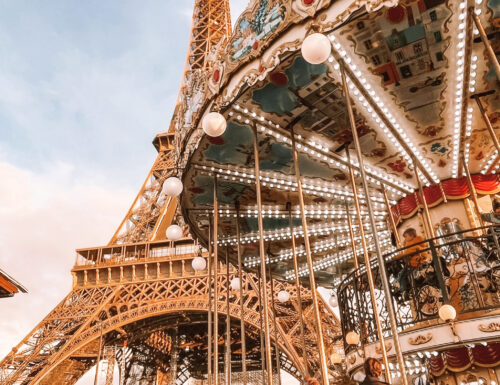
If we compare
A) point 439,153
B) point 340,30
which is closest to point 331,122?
point 340,30

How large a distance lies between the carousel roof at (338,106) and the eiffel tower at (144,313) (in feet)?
22.3

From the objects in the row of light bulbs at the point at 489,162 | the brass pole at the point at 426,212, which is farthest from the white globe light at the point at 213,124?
the row of light bulbs at the point at 489,162

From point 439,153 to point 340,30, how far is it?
3.75 metres

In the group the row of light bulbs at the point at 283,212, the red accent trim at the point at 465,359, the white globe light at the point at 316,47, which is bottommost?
the red accent trim at the point at 465,359

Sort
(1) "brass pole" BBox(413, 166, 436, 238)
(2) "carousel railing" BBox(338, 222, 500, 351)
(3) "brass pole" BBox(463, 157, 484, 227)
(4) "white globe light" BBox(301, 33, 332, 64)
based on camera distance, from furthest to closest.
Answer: (1) "brass pole" BBox(413, 166, 436, 238) → (3) "brass pole" BBox(463, 157, 484, 227) → (2) "carousel railing" BBox(338, 222, 500, 351) → (4) "white globe light" BBox(301, 33, 332, 64)

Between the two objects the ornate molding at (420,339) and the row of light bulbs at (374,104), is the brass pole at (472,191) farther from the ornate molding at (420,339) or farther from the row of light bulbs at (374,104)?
the ornate molding at (420,339)

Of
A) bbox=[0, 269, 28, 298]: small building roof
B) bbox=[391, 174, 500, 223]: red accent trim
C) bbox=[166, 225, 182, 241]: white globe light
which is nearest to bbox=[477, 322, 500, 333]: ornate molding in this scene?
bbox=[391, 174, 500, 223]: red accent trim

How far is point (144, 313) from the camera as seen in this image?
19.7 metres

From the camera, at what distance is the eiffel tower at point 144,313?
18.1 meters

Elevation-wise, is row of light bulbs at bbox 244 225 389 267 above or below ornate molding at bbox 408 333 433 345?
above

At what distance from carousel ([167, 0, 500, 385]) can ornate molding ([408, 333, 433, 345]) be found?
1cm

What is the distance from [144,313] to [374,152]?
51.5 ft

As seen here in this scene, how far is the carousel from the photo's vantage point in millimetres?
4469

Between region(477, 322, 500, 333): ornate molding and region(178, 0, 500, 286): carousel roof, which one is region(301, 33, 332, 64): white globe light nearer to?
region(178, 0, 500, 286): carousel roof
